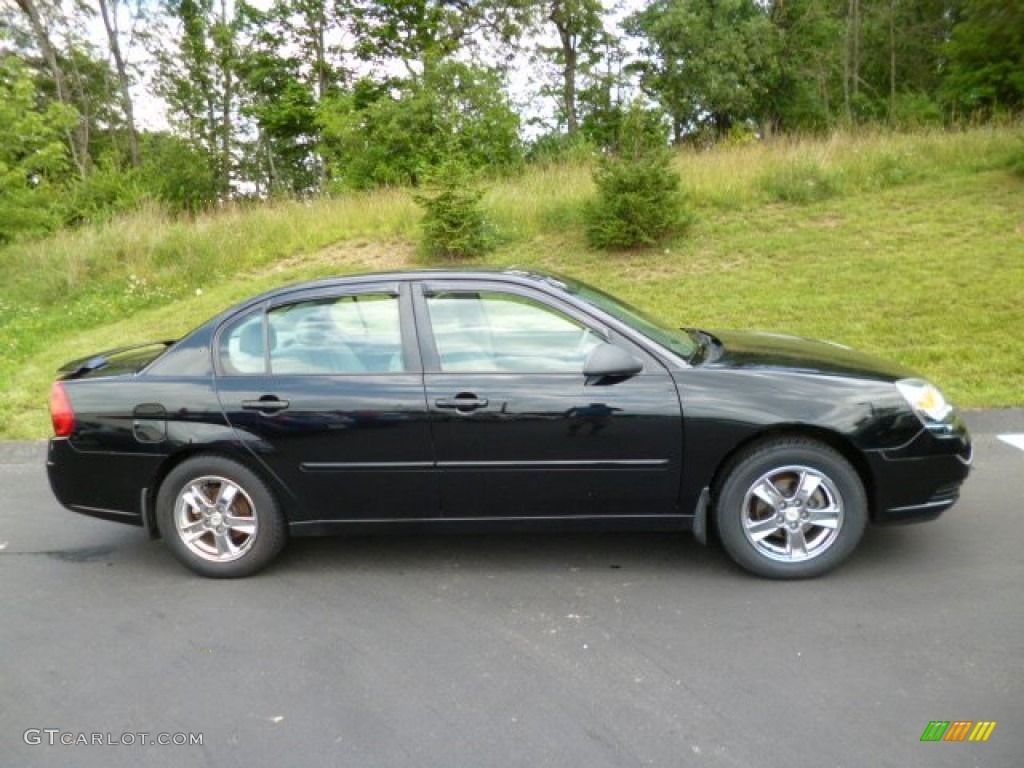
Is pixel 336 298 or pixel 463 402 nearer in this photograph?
pixel 463 402

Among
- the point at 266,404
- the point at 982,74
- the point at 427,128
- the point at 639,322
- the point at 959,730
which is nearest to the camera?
the point at 959,730

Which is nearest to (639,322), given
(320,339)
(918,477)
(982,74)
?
(918,477)

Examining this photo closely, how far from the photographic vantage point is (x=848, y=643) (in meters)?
3.28

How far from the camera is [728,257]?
11.1 meters

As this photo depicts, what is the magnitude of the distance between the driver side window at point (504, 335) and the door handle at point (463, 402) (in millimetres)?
157

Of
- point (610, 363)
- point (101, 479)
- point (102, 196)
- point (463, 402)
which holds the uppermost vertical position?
point (102, 196)

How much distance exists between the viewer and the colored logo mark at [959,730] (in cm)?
268

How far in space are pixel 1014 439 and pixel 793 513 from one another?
3.23 meters

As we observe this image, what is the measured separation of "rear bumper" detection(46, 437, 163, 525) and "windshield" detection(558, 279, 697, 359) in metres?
2.37

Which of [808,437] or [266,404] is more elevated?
[266,404]

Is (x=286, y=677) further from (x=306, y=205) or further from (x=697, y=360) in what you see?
(x=306, y=205)

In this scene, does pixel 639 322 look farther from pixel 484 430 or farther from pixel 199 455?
pixel 199 455

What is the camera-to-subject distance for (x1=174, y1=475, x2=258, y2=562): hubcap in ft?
13.4

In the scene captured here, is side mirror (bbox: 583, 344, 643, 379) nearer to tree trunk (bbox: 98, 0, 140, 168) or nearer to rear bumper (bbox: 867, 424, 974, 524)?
rear bumper (bbox: 867, 424, 974, 524)
